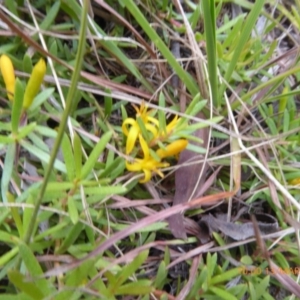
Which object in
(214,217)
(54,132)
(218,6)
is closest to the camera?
(54,132)

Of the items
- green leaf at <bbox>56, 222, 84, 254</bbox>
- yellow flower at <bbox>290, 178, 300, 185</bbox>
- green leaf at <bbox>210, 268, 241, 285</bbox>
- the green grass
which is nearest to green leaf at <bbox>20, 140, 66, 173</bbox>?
the green grass

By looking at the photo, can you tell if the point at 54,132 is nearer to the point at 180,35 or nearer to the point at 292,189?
the point at 180,35

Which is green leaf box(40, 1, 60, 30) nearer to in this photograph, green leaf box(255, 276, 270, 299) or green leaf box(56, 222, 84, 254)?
green leaf box(56, 222, 84, 254)

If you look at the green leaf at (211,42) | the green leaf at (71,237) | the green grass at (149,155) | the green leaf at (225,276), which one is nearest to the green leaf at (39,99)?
the green grass at (149,155)

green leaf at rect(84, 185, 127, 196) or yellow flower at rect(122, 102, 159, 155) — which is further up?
yellow flower at rect(122, 102, 159, 155)

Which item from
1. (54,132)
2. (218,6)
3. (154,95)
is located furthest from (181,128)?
(218,6)

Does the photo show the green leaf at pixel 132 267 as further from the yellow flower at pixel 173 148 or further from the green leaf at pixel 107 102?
the green leaf at pixel 107 102
